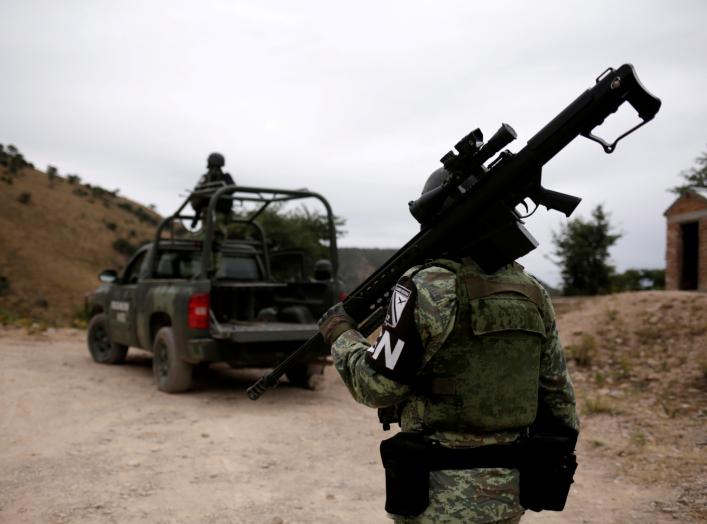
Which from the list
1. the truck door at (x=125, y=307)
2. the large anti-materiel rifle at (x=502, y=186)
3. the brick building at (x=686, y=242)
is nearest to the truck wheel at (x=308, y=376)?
the truck door at (x=125, y=307)

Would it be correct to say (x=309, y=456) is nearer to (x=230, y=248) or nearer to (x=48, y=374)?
(x=230, y=248)

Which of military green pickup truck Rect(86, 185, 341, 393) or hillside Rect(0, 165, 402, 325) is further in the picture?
hillside Rect(0, 165, 402, 325)

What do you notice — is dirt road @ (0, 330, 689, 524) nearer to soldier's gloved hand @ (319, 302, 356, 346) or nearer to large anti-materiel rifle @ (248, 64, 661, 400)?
soldier's gloved hand @ (319, 302, 356, 346)

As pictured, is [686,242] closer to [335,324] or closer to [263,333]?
[263,333]

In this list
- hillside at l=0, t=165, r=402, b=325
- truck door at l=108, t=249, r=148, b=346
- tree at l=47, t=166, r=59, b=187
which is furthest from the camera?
tree at l=47, t=166, r=59, b=187

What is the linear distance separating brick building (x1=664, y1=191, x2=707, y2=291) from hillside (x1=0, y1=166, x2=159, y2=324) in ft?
72.1

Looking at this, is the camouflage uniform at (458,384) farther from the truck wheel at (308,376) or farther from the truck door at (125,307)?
the truck door at (125,307)

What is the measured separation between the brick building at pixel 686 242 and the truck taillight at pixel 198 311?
12.0m

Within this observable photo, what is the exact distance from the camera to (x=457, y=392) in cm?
203

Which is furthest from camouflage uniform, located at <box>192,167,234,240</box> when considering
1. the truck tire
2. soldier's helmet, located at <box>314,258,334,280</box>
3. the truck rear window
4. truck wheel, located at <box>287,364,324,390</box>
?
the truck tire

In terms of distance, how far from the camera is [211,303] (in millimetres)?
7441

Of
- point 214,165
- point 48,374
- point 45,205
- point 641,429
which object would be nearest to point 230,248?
point 214,165

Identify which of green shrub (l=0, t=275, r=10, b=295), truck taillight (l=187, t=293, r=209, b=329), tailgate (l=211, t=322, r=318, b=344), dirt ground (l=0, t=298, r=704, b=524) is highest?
truck taillight (l=187, t=293, r=209, b=329)

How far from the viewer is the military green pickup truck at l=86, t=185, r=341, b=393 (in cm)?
641
